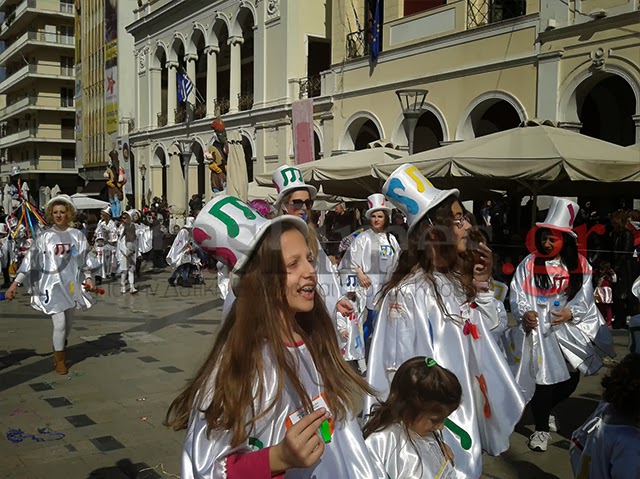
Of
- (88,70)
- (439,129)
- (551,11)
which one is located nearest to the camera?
(551,11)

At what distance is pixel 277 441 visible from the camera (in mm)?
2168

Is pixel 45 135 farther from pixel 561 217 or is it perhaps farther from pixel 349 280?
pixel 561 217

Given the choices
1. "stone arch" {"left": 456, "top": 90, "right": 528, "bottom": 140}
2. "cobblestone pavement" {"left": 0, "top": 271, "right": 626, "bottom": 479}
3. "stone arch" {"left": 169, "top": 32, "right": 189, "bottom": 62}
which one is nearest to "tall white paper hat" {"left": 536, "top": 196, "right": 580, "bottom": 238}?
"cobblestone pavement" {"left": 0, "top": 271, "right": 626, "bottom": 479}

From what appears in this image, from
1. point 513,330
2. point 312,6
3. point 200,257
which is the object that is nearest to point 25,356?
point 513,330

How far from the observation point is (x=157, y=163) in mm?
38938

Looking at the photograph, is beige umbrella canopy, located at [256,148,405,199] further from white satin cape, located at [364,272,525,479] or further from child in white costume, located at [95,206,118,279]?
white satin cape, located at [364,272,525,479]

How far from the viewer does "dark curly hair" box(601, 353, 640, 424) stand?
10.0 ft

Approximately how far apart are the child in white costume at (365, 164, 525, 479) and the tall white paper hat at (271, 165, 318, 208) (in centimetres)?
148

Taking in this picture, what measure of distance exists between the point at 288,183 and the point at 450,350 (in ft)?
7.82

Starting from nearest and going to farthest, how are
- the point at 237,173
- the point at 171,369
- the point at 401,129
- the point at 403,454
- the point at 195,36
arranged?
the point at 403,454, the point at 171,369, the point at 237,173, the point at 401,129, the point at 195,36

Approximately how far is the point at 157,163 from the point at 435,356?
36935mm

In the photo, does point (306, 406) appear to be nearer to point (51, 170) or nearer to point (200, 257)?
point (200, 257)

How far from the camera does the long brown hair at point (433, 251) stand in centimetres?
390

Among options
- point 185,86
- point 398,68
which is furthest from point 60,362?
point 185,86
